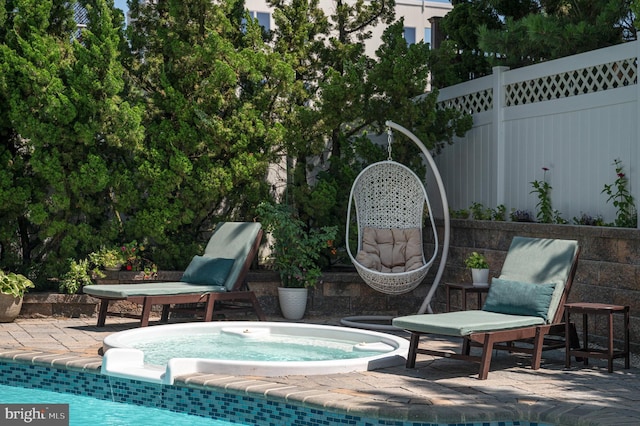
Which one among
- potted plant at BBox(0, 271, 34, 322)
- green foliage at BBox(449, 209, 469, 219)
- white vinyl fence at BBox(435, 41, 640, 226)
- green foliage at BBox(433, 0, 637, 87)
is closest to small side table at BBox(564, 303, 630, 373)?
white vinyl fence at BBox(435, 41, 640, 226)

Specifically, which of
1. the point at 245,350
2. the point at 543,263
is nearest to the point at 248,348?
the point at 245,350

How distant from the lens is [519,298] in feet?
25.6

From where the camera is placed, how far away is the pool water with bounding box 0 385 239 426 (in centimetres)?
663

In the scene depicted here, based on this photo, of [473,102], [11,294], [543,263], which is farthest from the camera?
[473,102]

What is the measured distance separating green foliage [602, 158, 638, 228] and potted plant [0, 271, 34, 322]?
624cm

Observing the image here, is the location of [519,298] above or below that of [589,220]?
below

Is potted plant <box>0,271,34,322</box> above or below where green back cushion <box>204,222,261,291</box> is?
below

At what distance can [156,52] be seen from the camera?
39.4 ft

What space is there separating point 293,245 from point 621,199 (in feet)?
13.1

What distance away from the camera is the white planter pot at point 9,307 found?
33.1ft

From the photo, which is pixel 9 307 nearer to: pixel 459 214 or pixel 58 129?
pixel 58 129

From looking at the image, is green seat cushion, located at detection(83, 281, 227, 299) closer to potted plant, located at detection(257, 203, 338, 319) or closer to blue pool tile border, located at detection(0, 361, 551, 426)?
potted plant, located at detection(257, 203, 338, 319)

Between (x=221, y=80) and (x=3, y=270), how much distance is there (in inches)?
138

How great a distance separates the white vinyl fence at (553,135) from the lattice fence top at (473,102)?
0.01 metres
